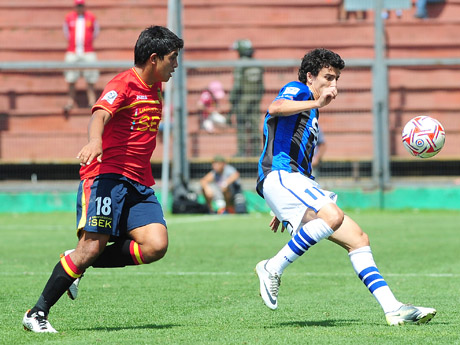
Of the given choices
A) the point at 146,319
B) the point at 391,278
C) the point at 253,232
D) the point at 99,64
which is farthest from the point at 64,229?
the point at 146,319

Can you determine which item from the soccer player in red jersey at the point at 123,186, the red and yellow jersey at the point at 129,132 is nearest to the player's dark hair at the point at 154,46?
the soccer player in red jersey at the point at 123,186

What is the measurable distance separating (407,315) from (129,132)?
2.35 meters

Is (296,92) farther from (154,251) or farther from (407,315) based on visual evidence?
(407,315)

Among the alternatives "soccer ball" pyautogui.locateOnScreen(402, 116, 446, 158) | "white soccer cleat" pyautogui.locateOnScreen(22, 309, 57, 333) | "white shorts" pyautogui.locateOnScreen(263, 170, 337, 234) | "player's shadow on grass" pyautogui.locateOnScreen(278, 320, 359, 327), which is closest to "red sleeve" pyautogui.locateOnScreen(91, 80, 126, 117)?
"white shorts" pyautogui.locateOnScreen(263, 170, 337, 234)

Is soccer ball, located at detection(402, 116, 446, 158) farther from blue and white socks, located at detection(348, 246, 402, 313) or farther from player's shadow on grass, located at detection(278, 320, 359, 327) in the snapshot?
player's shadow on grass, located at detection(278, 320, 359, 327)

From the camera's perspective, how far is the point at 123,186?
651 centimetres

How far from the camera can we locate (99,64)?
67.8ft

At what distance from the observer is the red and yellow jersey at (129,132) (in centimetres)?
652

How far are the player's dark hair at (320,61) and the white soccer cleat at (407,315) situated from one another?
1.92 meters

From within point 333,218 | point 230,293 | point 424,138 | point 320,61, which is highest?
point 320,61

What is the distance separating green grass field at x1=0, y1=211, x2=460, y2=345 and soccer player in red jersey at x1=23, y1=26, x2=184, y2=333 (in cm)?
46

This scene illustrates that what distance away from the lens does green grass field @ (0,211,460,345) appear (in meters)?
6.05

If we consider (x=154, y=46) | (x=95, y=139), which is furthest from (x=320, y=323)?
(x=154, y=46)

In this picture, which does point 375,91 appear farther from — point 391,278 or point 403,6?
point 391,278
